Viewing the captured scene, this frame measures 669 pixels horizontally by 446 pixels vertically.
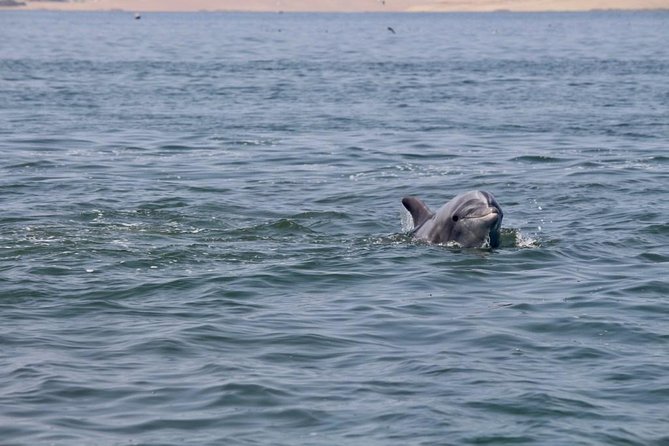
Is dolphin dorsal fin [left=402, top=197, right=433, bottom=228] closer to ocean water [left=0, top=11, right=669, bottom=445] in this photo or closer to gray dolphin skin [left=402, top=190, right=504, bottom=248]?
gray dolphin skin [left=402, top=190, right=504, bottom=248]

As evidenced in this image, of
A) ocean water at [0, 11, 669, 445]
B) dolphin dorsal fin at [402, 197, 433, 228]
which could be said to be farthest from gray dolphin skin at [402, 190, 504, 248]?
ocean water at [0, 11, 669, 445]

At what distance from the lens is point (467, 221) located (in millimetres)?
15992

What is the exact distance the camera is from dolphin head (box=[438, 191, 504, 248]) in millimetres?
15790

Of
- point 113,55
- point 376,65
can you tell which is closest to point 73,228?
point 376,65

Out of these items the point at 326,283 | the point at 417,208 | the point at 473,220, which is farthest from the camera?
the point at 417,208

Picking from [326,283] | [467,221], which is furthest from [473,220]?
[326,283]

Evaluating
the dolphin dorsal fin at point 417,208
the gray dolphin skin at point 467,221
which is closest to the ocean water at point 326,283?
the gray dolphin skin at point 467,221

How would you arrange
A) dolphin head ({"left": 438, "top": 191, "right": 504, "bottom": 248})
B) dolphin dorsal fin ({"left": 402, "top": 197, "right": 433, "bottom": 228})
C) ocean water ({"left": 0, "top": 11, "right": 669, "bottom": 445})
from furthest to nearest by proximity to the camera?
dolphin dorsal fin ({"left": 402, "top": 197, "right": 433, "bottom": 228}), dolphin head ({"left": 438, "top": 191, "right": 504, "bottom": 248}), ocean water ({"left": 0, "top": 11, "right": 669, "bottom": 445})

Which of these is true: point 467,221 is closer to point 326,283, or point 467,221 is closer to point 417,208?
point 417,208

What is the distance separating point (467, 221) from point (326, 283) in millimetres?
2064

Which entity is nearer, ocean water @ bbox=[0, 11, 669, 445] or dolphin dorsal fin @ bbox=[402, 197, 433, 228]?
ocean water @ bbox=[0, 11, 669, 445]

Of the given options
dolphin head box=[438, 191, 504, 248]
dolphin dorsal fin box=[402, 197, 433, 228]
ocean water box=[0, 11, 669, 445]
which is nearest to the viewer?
ocean water box=[0, 11, 669, 445]

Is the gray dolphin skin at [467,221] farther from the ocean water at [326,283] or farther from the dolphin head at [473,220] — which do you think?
the ocean water at [326,283]

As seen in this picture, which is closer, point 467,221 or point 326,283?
point 326,283
